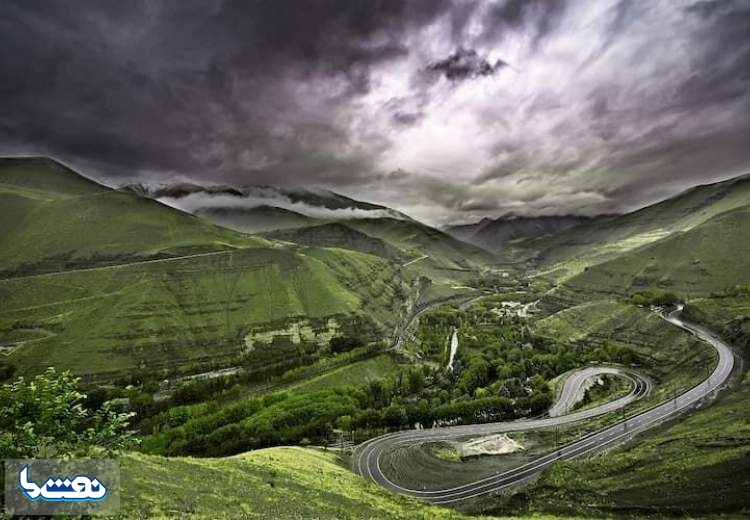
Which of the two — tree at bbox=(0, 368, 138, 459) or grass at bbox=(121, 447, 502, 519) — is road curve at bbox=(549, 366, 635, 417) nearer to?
grass at bbox=(121, 447, 502, 519)

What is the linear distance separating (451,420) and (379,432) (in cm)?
2440

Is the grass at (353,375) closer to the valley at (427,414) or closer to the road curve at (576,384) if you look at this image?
the valley at (427,414)

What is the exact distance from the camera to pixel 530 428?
10394 cm

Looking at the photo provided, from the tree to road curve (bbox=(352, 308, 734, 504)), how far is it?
68.8 m

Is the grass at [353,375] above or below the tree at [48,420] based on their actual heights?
below

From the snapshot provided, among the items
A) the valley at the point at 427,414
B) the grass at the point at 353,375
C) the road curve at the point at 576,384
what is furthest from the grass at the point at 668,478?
the grass at the point at 353,375

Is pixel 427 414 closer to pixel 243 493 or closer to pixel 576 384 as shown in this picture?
pixel 576 384

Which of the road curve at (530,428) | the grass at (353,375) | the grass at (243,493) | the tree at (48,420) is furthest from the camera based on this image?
the grass at (353,375)

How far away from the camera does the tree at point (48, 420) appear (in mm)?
14452

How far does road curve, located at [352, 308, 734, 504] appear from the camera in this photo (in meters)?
74.6

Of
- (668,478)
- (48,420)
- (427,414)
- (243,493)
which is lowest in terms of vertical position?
(427,414)

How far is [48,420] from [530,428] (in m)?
112

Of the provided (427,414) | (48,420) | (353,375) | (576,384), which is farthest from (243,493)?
(353,375)

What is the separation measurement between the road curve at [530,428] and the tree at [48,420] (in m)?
68.8
